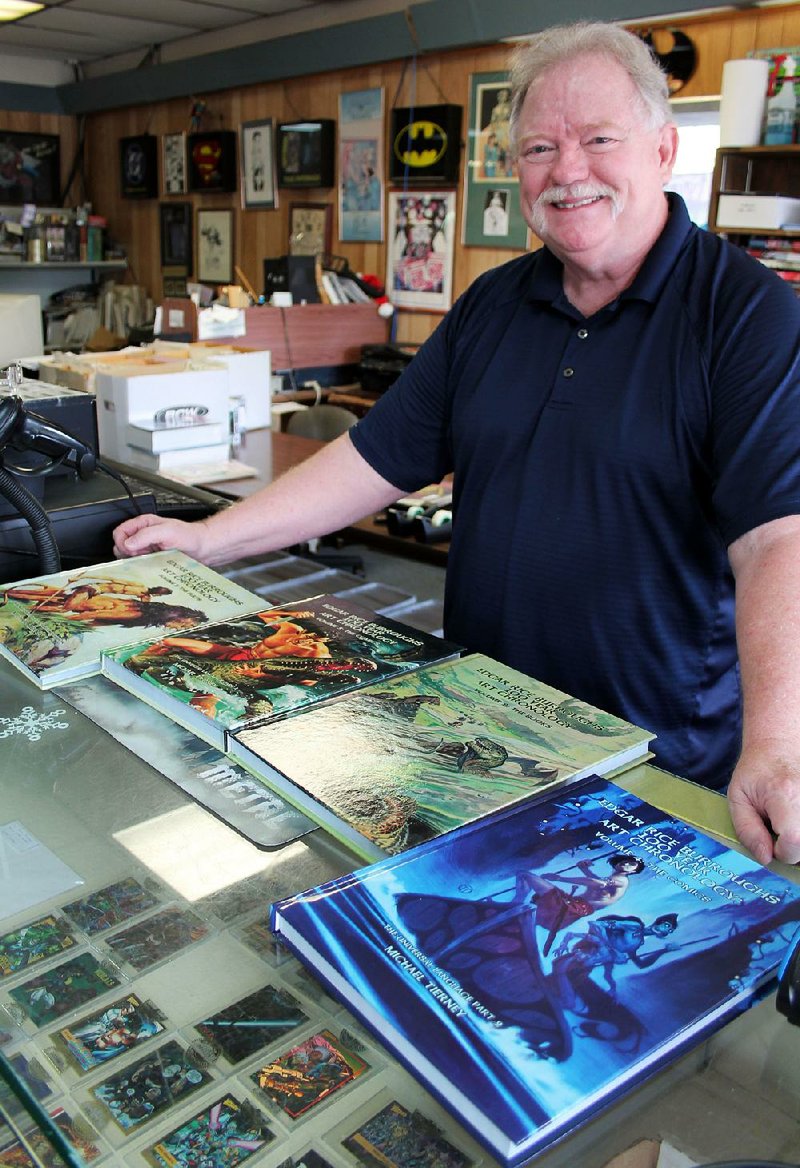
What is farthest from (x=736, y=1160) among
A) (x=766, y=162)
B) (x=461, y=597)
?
(x=766, y=162)

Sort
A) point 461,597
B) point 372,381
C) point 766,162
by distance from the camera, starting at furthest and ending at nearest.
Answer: point 372,381 → point 766,162 → point 461,597

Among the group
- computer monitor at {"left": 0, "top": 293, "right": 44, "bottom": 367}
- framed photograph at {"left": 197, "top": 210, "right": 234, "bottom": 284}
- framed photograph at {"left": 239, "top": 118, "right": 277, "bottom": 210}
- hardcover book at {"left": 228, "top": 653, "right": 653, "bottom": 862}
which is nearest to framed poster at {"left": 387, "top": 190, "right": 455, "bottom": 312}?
framed photograph at {"left": 239, "top": 118, "right": 277, "bottom": 210}

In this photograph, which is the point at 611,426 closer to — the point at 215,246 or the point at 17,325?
the point at 17,325

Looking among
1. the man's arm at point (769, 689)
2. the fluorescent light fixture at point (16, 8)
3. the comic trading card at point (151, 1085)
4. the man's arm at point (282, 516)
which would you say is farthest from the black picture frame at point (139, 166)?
the comic trading card at point (151, 1085)

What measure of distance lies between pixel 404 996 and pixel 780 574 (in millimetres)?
603

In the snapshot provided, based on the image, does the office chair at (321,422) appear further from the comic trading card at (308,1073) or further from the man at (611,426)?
the comic trading card at (308,1073)

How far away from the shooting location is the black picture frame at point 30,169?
7.64 m

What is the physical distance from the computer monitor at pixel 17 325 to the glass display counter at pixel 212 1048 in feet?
7.90

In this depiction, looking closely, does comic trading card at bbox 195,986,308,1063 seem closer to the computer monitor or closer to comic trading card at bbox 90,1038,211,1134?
comic trading card at bbox 90,1038,211,1134

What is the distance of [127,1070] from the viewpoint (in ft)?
1.72

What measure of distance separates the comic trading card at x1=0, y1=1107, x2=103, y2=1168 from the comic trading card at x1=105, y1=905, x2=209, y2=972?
11cm

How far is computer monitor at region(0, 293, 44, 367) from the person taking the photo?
2.82 m

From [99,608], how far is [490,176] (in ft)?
14.3

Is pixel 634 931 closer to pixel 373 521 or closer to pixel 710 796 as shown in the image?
pixel 710 796
